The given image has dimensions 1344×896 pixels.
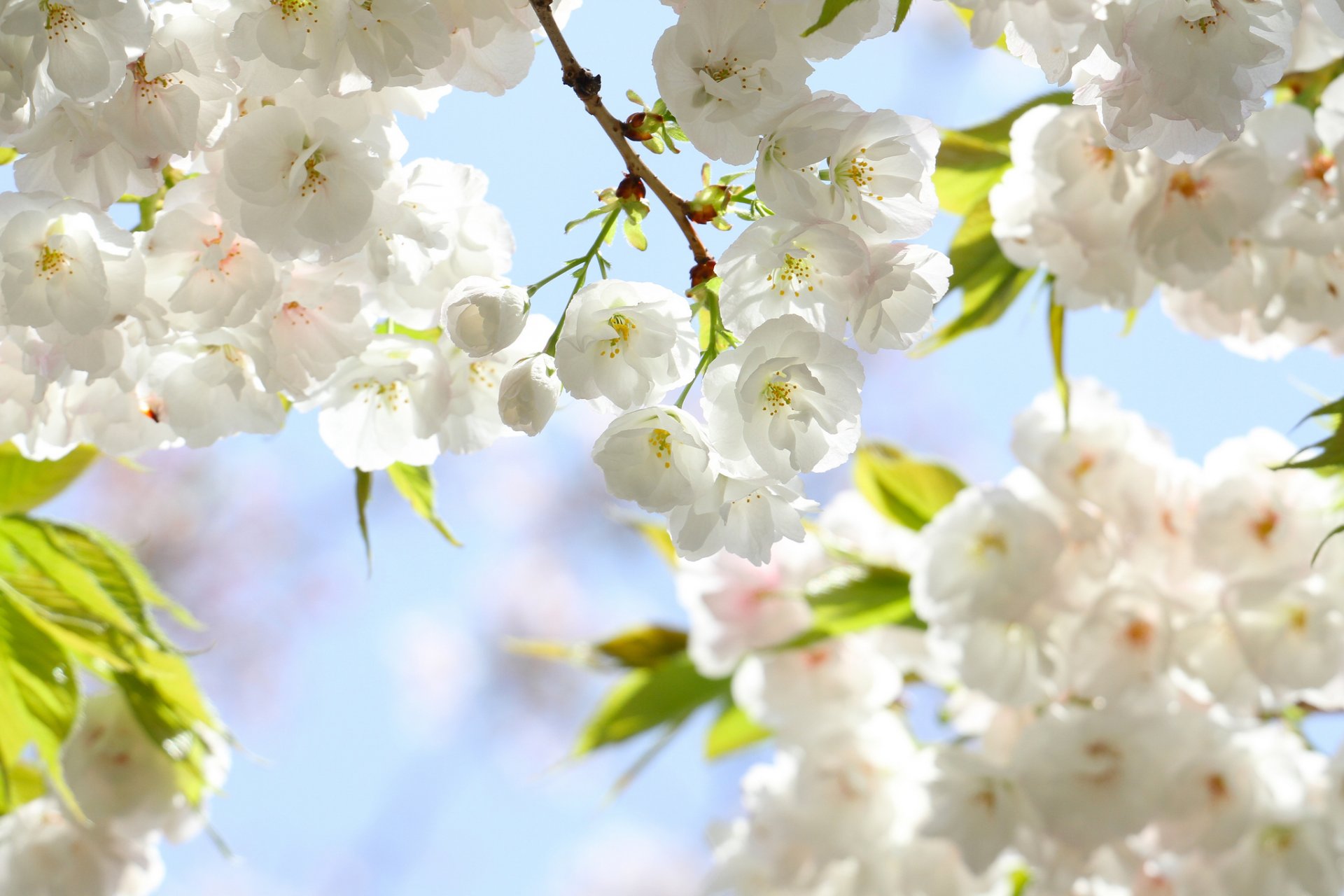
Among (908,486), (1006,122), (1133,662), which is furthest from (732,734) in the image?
(1006,122)

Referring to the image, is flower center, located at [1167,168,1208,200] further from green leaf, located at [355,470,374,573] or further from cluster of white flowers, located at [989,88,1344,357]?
green leaf, located at [355,470,374,573]

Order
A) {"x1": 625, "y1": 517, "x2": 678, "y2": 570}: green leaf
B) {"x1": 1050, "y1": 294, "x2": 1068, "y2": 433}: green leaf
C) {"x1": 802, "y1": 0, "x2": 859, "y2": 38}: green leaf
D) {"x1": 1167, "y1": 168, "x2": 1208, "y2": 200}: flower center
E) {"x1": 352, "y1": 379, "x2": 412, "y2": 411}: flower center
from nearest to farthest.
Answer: {"x1": 802, "y1": 0, "x2": 859, "y2": 38}: green leaf → {"x1": 352, "y1": 379, "x2": 412, "y2": 411}: flower center → {"x1": 1167, "y1": 168, "x2": 1208, "y2": 200}: flower center → {"x1": 1050, "y1": 294, "x2": 1068, "y2": 433}: green leaf → {"x1": 625, "y1": 517, "x2": 678, "y2": 570}: green leaf

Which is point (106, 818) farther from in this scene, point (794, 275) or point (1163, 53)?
point (1163, 53)

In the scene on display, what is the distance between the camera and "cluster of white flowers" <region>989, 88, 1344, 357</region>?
0.82 meters

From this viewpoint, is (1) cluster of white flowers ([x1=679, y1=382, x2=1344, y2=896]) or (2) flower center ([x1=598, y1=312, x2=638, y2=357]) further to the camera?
(1) cluster of white flowers ([x1=679, y1=382, x2=1344, y2=896])

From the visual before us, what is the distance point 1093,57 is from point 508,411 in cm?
30

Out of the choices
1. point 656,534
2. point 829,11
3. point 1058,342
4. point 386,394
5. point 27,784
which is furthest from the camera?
point 656,534

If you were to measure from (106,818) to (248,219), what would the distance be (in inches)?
26.7

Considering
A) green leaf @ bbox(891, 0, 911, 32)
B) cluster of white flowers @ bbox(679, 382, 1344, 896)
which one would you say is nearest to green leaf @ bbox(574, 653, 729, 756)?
cluster of white flowers @ bbox(679, 382, 1344, 896)

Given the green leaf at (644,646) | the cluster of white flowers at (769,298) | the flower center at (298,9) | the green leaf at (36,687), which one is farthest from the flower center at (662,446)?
the green leaf at (644,646)

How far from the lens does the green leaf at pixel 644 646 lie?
1356mm

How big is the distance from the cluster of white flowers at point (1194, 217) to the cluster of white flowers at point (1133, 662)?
0.19m

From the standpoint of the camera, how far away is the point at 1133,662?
1.03 m

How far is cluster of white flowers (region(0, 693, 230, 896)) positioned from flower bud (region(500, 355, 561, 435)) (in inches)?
23.5
